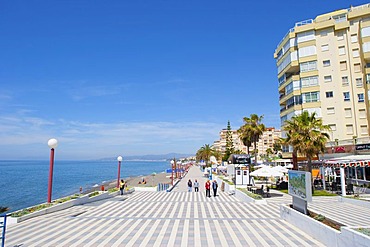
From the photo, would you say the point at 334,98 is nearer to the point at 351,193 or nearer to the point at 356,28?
the point at 356,28

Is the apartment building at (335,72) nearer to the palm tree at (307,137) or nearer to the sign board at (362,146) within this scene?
the sign board at (362,146)

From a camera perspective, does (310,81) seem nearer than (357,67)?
No

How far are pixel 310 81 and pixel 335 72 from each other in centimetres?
332

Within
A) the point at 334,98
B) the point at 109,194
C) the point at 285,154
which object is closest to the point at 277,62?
the point at 334,98

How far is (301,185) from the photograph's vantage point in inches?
405

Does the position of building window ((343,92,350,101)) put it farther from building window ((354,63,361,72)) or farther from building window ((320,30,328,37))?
building window ((320,30,328,37))

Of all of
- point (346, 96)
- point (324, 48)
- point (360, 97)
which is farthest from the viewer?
point (324, 48)

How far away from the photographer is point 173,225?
10.3m

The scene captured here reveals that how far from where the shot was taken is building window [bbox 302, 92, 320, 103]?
1390 inches

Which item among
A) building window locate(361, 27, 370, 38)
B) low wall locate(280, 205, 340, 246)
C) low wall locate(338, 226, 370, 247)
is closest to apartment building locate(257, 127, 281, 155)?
building window locate(361, 27, 370, 38)

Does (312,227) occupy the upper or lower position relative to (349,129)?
Answer: lower

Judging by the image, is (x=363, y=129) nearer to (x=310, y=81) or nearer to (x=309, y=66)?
(x=310, y=81)

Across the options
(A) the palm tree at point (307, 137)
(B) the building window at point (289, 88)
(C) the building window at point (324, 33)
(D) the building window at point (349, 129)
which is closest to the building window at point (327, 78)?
(B) the building window at point (289, 88)

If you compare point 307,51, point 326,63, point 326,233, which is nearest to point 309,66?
point 307,51
